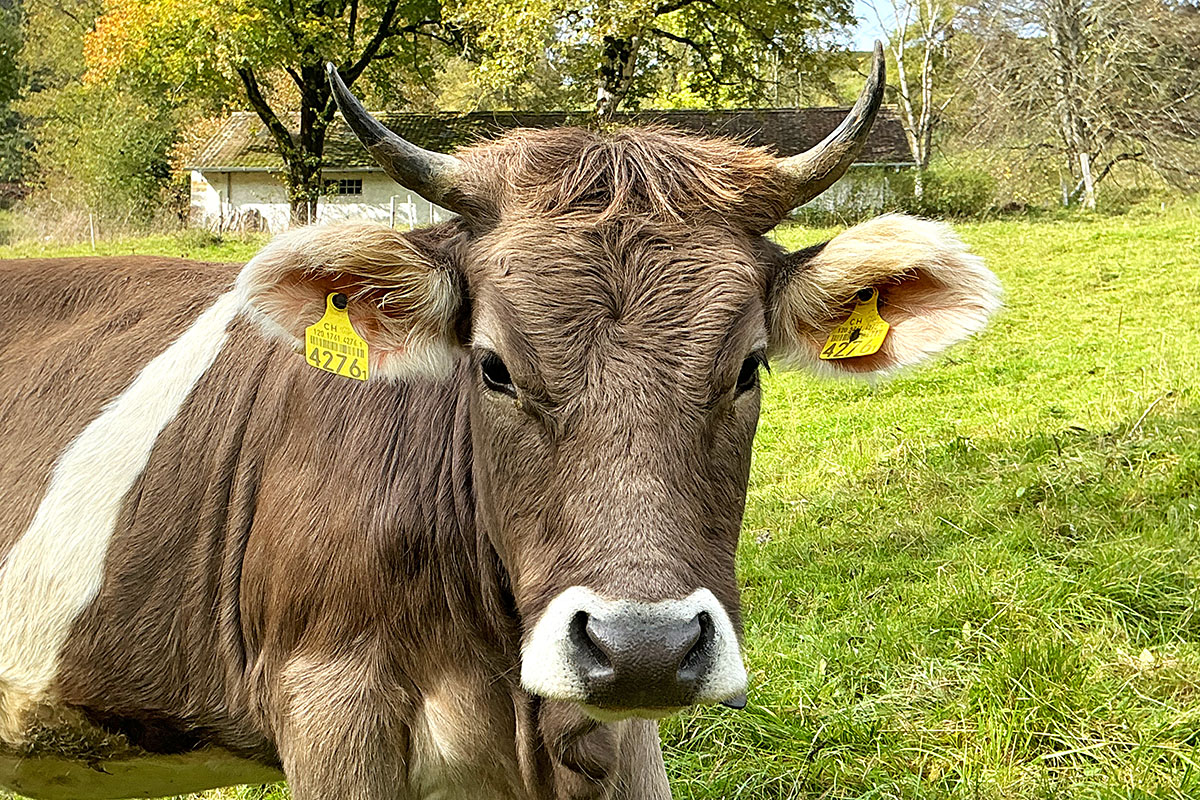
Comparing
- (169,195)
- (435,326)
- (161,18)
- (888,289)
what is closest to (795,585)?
(888,289)

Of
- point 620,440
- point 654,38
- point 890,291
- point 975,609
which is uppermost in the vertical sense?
point 654,38

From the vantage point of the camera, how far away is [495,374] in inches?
95.4

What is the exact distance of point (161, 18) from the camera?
2986 centimetres

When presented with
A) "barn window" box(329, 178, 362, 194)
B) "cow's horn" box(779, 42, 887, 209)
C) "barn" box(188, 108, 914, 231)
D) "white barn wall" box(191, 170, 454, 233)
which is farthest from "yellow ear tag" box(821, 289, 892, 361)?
"barn window" box(329, 178, 362, 194)

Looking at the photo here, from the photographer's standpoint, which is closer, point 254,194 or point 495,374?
point 495,374

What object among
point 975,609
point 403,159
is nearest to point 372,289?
point 403,159

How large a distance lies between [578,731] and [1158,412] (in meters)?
6.07

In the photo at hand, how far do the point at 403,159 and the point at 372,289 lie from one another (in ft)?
1.25

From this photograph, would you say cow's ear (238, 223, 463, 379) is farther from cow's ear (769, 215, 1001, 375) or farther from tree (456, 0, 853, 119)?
tree (456, 0, 853, 119)

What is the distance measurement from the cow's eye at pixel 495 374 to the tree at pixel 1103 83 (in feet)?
106

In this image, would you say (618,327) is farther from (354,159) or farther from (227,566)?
(354,159)

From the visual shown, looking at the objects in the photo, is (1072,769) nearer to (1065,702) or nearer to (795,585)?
(1065,702)

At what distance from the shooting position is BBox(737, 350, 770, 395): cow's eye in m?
2.43

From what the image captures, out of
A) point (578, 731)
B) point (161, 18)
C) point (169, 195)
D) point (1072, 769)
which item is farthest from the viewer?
point (169, 195)
